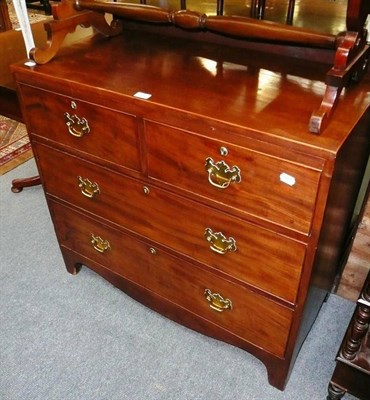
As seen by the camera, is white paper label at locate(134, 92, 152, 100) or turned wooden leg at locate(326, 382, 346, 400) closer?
white paper label at locate(134, 92, 152, 100)

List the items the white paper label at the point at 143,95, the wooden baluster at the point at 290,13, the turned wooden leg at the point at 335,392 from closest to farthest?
the white paper label at the point at 143,95, the wooden baluster at the point at 290,13, the turned wooden leg at the point at 335,392

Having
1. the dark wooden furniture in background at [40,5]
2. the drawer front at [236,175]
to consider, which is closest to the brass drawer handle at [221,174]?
the drawer front at [236,175]

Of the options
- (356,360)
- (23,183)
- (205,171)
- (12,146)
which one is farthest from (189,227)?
(12,146)

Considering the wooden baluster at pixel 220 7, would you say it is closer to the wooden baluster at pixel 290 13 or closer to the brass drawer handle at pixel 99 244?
the wooden baluster at pixel 290 13

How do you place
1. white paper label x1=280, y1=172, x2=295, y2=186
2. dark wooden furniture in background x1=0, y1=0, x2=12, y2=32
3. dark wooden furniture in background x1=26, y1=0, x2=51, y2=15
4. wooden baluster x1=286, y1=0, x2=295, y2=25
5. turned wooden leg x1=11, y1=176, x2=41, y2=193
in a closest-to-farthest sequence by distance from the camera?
white paper label x1=280, y1=172, x2=295, y2=186 < wooden baluster x1=286, y1=0, x2=295, y2=25 < turned wooden leg x1=11, y1=176, x2=41, y2=193 < dark wooden furniture in background x1=0, y1=0, x2=12, y2=32 < dark wooden furniture in background x1=26, y1=0, x2=51, y2=15

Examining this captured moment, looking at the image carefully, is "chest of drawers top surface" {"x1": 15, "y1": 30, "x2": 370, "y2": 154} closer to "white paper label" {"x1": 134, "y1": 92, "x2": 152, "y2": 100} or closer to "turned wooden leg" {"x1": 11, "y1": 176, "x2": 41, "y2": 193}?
"white paper label" {"x1": 134, "y1": 92, "x2": 152, "y2": 100}

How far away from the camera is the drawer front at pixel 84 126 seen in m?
1.05

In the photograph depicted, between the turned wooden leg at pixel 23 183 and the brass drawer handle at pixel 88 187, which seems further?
the turned wooden leg at pixel 23 183

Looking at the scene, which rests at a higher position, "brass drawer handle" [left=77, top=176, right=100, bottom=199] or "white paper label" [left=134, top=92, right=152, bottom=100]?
"white paper label" [left=134, top=92, right=152, bottom=100]

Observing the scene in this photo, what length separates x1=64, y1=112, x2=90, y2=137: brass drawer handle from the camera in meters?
1.12

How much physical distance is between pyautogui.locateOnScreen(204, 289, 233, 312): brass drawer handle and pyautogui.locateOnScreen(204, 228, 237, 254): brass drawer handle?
0.19m

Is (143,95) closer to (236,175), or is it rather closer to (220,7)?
(236,175)

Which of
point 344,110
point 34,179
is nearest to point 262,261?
point 344,110

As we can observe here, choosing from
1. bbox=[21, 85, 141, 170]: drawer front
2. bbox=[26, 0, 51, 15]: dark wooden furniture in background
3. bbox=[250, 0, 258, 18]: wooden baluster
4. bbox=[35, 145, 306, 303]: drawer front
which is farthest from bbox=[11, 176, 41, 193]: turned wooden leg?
bbox=[26, 0, 51, 15]: dark wooden furniture in background
